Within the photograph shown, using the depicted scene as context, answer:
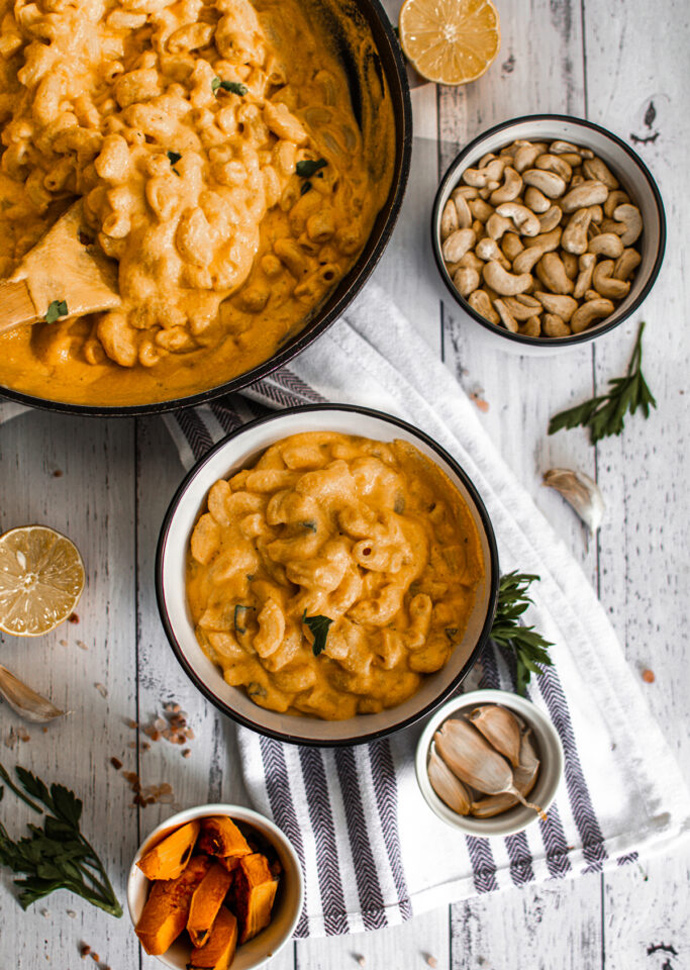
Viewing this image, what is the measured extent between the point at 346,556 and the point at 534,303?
869 mm

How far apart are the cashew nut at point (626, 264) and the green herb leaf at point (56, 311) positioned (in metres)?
1.38

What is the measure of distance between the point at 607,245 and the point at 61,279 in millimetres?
1353

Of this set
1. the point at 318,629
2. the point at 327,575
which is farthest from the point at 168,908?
the point at 327,575

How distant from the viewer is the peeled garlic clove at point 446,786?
84.0 inches

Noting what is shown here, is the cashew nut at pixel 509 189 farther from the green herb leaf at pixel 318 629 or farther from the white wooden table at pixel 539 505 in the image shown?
the green herb leaf at pixel 318 629

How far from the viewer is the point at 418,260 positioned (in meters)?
2.36

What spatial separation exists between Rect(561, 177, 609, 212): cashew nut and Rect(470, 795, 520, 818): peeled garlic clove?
1.51 metres

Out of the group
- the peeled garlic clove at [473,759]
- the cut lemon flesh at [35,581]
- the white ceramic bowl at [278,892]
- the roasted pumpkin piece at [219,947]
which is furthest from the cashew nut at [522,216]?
the roasted pumpkin piece at [219,947]

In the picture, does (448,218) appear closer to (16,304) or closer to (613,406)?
(613,406)

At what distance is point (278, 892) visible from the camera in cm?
209

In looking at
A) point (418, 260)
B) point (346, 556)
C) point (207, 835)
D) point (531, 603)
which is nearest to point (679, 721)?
point (531, 603)

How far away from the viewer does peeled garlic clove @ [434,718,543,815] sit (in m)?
2.12

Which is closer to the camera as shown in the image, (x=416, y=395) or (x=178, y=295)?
(x=178, y=295)

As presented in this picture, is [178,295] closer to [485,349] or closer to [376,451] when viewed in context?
[376,451]
